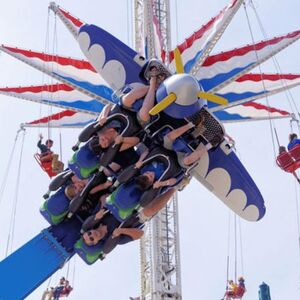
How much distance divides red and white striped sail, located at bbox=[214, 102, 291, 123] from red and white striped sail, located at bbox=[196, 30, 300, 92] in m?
1.13

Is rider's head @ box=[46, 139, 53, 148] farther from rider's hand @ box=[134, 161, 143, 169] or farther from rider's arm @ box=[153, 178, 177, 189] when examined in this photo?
rider's arm @ box=[153, 178, 177, 189]

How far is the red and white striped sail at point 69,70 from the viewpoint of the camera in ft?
37.9

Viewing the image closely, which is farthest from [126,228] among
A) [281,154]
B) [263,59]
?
[263,59]

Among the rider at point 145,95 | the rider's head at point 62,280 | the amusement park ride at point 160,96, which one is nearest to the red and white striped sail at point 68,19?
the amusement park ride at point 160,96

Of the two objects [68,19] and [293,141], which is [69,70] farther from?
[293,141]

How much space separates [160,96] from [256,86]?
13.3ft

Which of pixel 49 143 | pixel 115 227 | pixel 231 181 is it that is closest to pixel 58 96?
pixel 49 143

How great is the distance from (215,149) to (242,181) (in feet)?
1.58

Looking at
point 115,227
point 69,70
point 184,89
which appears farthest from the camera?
point 69,70

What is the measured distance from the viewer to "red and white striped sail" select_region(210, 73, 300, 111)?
39.1 feet

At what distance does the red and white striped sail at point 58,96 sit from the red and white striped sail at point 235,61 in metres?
1.62

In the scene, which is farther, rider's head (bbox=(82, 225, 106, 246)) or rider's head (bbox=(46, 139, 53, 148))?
rider's head (bbox=(46, 139, 53, 148))

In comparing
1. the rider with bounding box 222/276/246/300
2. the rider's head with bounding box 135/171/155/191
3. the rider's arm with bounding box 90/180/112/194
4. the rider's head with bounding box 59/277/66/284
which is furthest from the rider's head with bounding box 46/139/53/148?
the rider with bounding box 222/276/246/300

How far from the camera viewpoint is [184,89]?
8219mm
